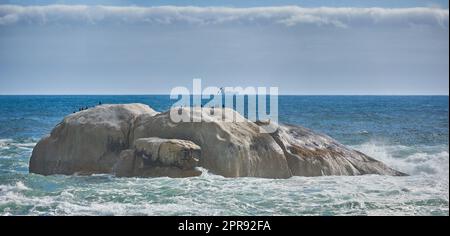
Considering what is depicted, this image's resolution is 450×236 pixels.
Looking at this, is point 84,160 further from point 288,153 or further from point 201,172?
point 288,153

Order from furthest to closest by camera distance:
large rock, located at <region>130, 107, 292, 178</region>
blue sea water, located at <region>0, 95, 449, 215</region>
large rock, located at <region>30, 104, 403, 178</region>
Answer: large rock, located at <region>130, 107, 292, 178</region>
large rock, located at <region>30, 104, 403, 178</region>
blue sea water, located at <region>0, 95, 449, 215</region>

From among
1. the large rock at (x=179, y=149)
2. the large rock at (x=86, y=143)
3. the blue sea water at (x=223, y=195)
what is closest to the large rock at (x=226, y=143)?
the large rock at (x=179, y=149)

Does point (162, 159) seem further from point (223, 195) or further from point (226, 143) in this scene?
point (223, 195)

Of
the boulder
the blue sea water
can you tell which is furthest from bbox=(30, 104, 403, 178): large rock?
the blue sea water

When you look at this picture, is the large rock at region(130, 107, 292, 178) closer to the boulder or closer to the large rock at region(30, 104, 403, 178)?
the large rock at region(30, 104, 403, 178)

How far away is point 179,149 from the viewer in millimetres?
20141

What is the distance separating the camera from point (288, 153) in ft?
70.7

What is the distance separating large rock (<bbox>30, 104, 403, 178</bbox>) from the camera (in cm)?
2061

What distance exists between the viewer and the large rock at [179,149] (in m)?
20.6

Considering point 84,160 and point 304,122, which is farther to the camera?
point 304,122

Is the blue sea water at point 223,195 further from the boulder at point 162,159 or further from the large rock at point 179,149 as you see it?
the large rock at point 179,149
